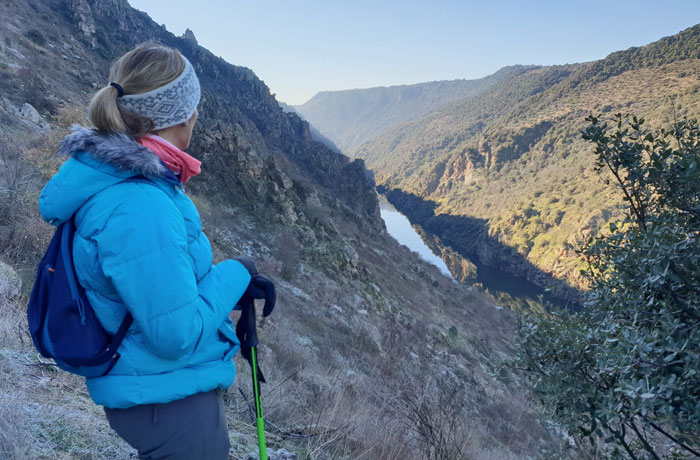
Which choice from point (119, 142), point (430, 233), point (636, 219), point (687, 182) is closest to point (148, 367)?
point (119, 142)

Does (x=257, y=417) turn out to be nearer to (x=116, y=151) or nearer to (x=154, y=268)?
(x=154, y=268)

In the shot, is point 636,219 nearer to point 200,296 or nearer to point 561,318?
point 561,318

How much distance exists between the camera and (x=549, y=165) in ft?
201

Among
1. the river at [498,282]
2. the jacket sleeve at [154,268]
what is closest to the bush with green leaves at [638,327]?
the jacket sleeve at [154,268]

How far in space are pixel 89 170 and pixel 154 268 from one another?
13.2 inches

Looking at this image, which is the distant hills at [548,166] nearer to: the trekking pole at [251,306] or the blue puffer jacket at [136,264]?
the trekking pole at [251,306]

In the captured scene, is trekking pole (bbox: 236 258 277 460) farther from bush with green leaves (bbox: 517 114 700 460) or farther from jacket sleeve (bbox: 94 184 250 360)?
bush with green leaves (bbox: 517 114 700 460)

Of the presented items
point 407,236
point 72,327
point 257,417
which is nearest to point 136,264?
point 72,327

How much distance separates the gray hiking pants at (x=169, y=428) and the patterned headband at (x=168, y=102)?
0.87 meters

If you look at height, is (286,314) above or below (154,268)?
below

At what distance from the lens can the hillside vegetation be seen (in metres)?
42.8

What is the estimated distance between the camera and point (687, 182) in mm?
2221

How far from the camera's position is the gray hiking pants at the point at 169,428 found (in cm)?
110

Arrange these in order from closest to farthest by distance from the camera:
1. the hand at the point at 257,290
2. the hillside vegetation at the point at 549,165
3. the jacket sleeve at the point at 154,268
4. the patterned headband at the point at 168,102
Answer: the jacket sleeve at the point at 154,268, the patterned headband at the point at 168,102, the hand at the point at 257,290, the hillside vegetation at the point at 549,165
